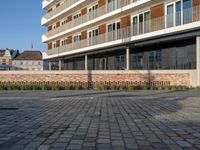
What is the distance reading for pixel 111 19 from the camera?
32.7m

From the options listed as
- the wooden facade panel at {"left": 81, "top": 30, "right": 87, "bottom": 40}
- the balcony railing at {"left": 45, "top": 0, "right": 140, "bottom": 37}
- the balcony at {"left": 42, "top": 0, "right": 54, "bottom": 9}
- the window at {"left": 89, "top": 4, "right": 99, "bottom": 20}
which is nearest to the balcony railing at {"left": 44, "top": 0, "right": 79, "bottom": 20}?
the balcony at {"left": 42, "top": 0, "right": 54, "bottom": 9}

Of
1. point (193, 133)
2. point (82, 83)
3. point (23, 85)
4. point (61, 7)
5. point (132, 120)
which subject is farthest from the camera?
point (61, 7)

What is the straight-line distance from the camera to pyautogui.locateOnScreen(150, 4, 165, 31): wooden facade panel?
25.3 meters

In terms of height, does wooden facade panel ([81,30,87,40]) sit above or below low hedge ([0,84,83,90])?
above

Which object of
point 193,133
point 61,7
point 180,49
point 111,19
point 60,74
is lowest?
point 193,133

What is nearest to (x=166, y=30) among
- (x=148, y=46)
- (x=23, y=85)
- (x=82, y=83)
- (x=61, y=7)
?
(x=148, y=46)

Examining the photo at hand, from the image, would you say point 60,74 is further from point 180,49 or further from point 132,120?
point 132,120

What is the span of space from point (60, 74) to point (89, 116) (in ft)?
55.7

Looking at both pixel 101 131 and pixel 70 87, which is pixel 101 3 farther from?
pixel 101 131

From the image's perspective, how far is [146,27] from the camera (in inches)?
1069

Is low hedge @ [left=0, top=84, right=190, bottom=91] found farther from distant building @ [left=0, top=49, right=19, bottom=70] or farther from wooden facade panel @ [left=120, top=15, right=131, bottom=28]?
distant building @ [left=0, top=49, right=19, bottom=70]

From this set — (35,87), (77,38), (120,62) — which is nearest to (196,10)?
(120,62)

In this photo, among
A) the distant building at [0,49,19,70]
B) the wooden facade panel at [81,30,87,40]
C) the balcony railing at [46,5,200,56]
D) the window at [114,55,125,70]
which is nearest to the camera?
the balcony railing at [46,5,200,56]

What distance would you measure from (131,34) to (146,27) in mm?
2096
